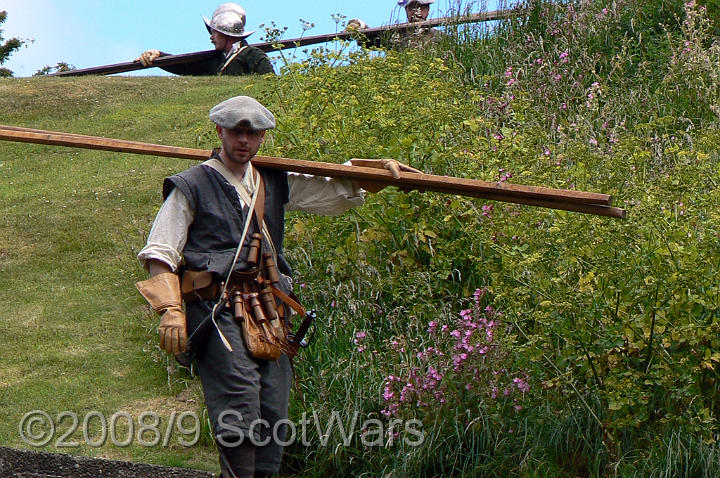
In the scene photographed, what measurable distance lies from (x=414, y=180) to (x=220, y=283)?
1.08 metres

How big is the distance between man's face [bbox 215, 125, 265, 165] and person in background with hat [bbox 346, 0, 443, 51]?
7.57 m

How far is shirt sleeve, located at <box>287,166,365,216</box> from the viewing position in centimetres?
591

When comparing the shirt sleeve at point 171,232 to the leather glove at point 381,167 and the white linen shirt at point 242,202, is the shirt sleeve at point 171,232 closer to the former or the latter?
the white linen shirt at point 242,202

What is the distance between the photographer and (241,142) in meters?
5.52

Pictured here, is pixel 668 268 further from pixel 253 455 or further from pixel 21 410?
pixel 21 410

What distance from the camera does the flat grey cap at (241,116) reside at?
5.45 metres

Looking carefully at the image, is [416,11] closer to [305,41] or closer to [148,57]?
[305,41]

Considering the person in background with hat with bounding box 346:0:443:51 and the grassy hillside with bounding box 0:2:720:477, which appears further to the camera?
the person in background with hat with bounding box 346:0:443:51

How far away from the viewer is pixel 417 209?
7.95 metres

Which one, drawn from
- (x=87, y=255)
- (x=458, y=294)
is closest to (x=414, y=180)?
(x=458, y=294)

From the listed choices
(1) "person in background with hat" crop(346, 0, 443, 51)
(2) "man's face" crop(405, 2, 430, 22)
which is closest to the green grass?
(1) "person in background with hat" crop(346, 0, 443, 51)

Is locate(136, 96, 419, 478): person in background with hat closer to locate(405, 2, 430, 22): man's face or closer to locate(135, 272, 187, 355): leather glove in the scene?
locate(135, 272, 187, 355): leather glove

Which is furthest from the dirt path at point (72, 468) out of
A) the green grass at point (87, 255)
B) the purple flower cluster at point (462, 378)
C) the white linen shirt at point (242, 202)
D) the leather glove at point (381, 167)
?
the leather glove at point (381, 167)

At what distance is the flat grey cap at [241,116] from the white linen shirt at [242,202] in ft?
1.01
